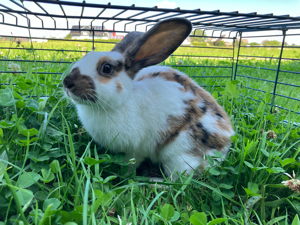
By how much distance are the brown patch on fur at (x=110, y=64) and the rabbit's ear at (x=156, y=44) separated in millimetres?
113

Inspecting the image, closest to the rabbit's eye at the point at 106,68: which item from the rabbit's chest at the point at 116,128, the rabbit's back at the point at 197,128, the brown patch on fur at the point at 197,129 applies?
the rabbit's chest at the point at 116,128

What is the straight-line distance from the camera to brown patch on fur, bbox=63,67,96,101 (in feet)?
5.98

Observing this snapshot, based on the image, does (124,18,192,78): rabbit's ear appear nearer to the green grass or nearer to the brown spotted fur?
the brown spotted fur

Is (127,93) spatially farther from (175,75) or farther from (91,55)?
(175,75)

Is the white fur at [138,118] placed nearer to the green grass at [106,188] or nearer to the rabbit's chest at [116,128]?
the rabbit's chest at [116,128]

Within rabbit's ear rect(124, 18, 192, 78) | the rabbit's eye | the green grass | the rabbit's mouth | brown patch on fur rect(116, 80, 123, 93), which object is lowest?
the green grass

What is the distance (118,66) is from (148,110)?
0.48 metres

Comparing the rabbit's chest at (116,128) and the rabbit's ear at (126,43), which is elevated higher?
the rabbit's ear at (126,43)

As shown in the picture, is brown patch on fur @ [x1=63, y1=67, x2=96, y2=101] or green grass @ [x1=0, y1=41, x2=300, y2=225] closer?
green grass @ [x1=0, y1=41, x2=300, y2=225]

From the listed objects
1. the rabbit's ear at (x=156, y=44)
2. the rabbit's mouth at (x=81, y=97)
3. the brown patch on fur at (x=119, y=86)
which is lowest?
the rabbit's mouth at (x=81, y=97)

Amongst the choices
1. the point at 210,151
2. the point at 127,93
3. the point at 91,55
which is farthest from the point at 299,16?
the point at 91,55

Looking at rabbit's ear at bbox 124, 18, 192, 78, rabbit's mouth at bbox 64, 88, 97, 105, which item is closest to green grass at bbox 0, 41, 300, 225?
rabbit's mouth at bbox 64, 88, 97, 105

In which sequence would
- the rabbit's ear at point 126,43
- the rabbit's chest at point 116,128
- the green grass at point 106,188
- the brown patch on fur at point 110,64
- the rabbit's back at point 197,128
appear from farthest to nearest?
the rabbit's ear at point 126,43, the rabbit's back at point 197,128, the rabbit's chest at point 116,128, the brown patch on fur at point 110,64, the green grass at point 106,188

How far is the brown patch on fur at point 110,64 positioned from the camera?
1.93m
